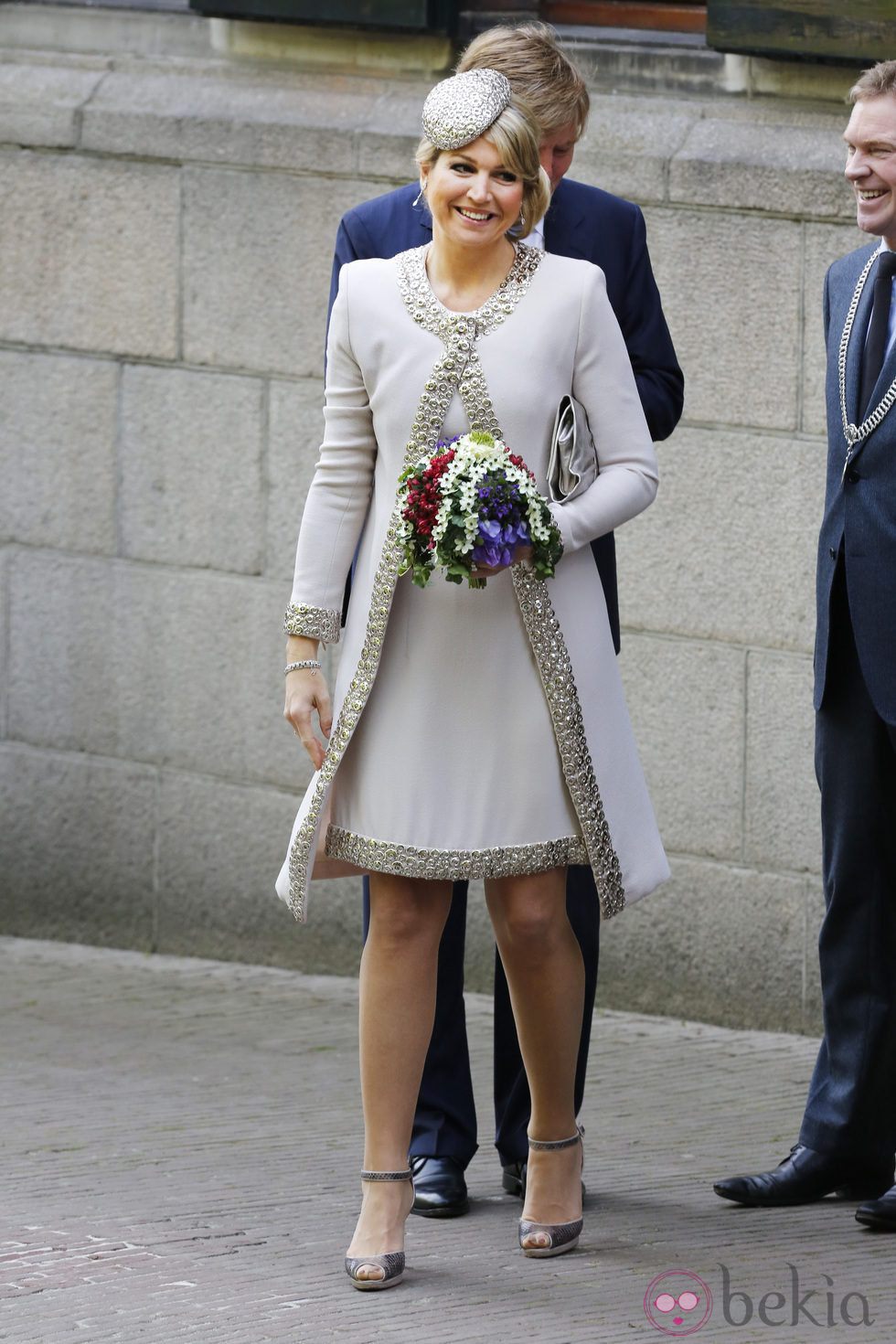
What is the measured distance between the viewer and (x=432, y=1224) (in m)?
4.09

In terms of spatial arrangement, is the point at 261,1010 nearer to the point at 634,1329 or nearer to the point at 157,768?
the point at 157,768

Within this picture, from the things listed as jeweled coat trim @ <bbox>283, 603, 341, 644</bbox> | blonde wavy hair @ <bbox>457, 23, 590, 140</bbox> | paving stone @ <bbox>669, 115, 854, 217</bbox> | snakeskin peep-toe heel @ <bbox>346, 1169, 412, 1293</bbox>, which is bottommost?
snakeskin peep-toe heel @ <bbox>346, 1169, 412, 1293</bbox>

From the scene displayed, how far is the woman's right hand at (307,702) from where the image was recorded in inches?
149

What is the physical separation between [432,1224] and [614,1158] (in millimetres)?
622

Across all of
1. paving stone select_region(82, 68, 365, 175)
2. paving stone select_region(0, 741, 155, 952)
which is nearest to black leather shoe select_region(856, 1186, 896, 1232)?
paving stone select_region(0, 741, 155, 952)

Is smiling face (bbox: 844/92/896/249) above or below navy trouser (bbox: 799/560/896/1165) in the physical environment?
above

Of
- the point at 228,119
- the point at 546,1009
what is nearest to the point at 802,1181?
the point at 546,1009

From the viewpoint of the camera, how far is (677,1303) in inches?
143

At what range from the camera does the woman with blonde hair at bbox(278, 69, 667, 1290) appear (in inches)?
143

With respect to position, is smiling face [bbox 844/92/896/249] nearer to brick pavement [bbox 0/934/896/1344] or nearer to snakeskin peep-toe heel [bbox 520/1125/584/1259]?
snakeskin peep-toe heel [bbox 520/1125/584/1259]

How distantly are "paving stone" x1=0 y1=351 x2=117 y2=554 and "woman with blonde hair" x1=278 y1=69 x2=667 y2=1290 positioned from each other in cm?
260

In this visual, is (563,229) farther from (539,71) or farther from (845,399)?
(845,399)

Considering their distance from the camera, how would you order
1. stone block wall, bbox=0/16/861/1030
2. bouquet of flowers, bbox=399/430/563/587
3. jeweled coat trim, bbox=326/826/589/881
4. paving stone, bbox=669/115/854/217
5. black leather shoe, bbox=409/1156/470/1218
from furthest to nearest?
1. stone block wall, bbox=0/16/861/1030
2. paving stone, bbox=669/115/854/217
3. black leather shoe, bbox=409/1156/470/1218
4. jeweled coat trim, bbox=326/826/589/881
5. bouquet of flowers, bbox=399/430/563/587

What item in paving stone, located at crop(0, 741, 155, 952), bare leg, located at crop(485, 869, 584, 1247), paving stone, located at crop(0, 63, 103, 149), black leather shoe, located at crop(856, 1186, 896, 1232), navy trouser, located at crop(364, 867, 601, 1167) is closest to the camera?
bare leg, located at crop(485, 869, 584, 1247)
